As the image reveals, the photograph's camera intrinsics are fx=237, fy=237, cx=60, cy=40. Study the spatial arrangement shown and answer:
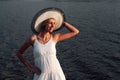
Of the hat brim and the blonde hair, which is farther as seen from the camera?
the blonde hair

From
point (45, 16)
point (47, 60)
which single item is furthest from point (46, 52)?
point (45, 16)

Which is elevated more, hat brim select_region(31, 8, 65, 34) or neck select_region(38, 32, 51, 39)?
hat brim select_region(31, 8, 65, 34)

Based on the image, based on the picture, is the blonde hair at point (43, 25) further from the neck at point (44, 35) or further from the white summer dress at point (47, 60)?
the white summer dress at point (47, 60)

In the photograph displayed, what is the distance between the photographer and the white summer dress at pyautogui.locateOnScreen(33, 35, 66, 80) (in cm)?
583

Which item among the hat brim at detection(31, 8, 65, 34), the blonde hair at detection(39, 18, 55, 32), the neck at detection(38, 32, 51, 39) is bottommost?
the neck at detection(38, 32, 51, 39)

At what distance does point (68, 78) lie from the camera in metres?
19.1

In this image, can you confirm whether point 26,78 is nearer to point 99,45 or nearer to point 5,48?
point 5,48

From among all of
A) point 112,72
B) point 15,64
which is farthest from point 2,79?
point 112,72

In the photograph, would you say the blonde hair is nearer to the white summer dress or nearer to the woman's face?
the woman's face

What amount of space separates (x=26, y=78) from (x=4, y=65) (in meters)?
4.57

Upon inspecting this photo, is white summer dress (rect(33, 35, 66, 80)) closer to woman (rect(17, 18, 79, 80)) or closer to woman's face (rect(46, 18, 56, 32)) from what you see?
woman (rect(17, 18, 79, 80))

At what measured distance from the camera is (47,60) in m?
5.89

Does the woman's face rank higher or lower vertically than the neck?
higher

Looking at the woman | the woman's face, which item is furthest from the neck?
the woman's face
